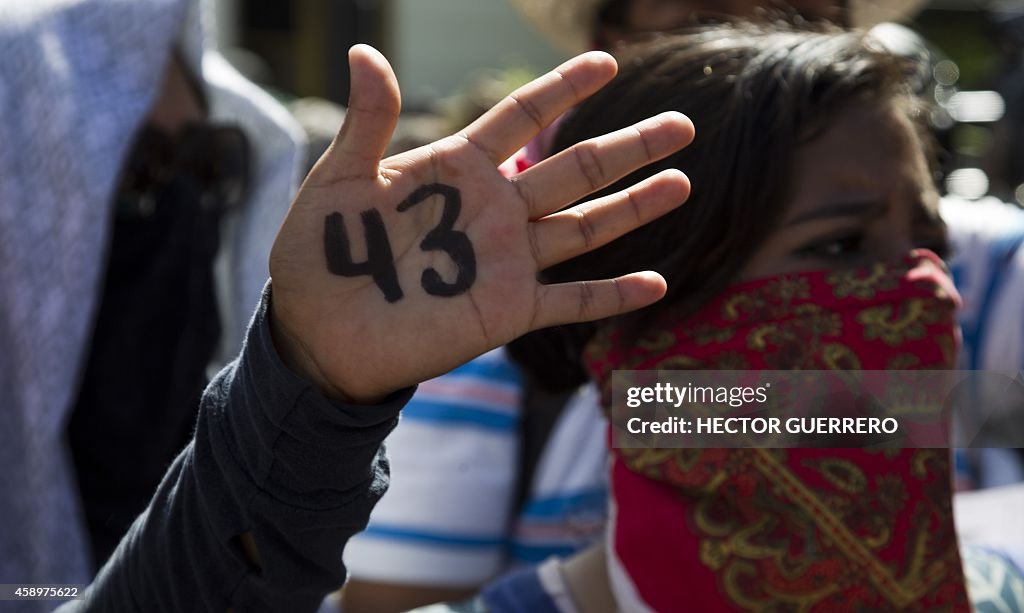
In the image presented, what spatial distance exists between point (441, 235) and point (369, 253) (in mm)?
79

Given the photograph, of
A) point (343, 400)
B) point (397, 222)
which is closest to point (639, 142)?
point (397, 222)

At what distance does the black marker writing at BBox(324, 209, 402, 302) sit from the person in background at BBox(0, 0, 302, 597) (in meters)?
1.25

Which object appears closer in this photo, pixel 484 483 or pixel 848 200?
pixel 848 200

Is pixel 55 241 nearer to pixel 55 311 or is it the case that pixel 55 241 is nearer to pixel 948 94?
pixel 55 311

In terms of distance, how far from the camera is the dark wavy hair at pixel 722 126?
1494 mm

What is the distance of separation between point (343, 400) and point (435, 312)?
0.13 metres

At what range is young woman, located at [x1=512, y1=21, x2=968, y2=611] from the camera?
4.64ft

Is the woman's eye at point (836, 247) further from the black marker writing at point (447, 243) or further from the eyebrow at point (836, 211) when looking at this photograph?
the black marker writing at point (447, 243)

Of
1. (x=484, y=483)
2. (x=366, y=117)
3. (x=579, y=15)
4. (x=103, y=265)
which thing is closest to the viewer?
(x=366, y=117)

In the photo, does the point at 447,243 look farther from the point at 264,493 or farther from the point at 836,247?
the point at 836,247

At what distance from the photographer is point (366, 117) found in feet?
3.56

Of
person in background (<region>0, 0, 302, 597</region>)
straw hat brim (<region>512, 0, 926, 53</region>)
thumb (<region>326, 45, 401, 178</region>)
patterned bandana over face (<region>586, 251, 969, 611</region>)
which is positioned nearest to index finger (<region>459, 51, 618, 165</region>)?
thumb (<region>326, 45, 401, 178</region>)

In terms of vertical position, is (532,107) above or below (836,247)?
above

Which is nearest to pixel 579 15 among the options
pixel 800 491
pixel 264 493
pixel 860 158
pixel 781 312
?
pixel 860 158
